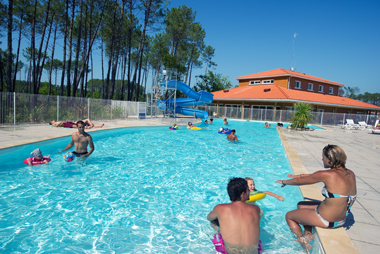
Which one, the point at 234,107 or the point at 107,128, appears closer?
the point at 107,128

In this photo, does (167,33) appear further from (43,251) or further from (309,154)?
(43,251)

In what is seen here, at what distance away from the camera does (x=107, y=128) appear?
45.1ft

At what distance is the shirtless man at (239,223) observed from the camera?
242 centimetres

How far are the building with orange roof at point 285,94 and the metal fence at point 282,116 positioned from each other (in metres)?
0.96

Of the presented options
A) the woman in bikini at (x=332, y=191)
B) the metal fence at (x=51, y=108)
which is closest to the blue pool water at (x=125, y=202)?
the woman in bikini at (x=332, y=191)

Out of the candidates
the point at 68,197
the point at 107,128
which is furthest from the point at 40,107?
the point at 68,197

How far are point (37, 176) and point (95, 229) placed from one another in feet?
10.5

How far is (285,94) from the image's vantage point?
1059 inches

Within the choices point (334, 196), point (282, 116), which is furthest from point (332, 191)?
point (282, 116)

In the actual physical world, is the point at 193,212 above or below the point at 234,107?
below

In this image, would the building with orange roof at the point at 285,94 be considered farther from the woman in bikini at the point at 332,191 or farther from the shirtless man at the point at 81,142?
the woman in bikini at the point at 332,191

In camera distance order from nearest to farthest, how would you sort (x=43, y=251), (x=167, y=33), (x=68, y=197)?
(x=43, y=251)
(x=68, y=197)
(x=167, y=33)

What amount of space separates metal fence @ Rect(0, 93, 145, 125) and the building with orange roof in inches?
643

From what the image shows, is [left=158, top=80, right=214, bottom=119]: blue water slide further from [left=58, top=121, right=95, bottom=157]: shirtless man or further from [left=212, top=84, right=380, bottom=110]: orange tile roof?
[left=58, top=121, right=95, bottom=157]: shirtless man
